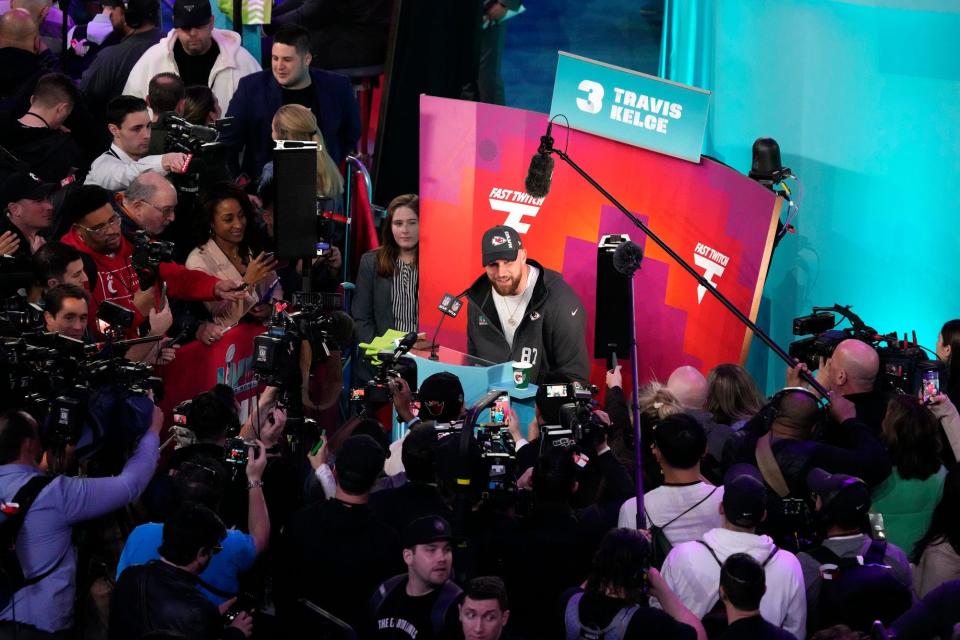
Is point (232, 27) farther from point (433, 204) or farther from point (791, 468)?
point (791, 468)

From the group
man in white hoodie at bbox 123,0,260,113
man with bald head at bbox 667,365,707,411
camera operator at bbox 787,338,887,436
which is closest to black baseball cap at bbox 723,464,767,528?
man with bald head at bbox 667,365,707,411

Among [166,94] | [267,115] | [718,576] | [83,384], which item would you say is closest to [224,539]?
[83,384]

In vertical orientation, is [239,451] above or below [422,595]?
above

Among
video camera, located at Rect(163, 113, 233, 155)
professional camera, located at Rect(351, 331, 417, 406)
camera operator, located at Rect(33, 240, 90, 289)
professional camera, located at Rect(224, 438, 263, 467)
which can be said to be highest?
video camera, located at Rect(163, 113, 233, 155)

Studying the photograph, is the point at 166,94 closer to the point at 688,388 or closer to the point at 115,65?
the point at 115,65

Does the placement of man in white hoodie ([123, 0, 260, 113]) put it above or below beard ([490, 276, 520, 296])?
above

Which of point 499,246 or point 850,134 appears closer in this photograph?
point 499,246

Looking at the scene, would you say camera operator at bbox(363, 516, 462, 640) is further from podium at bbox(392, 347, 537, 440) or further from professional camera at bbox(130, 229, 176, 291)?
professional camera at bbox(130, 229, 176, 291)

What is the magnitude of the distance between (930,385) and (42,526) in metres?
3.77

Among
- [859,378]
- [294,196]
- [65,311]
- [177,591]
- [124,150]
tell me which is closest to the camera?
[177,591]

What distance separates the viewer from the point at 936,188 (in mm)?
8680

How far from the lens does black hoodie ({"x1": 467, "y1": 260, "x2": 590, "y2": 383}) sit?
22.5 ft

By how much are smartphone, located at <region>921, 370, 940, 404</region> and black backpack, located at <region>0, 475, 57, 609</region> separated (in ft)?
12.1

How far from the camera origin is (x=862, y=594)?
13.8ft
